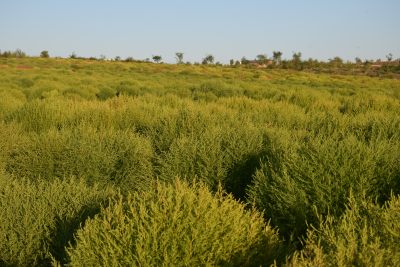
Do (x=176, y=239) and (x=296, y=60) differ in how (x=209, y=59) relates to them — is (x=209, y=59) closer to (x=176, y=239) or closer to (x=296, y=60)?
(x=296, y=60)

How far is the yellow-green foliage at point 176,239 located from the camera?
3.08 meters

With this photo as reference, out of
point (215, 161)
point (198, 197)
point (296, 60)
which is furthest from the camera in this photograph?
point (296, 60)

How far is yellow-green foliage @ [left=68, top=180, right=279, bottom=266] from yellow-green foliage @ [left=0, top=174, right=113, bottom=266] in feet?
2.85

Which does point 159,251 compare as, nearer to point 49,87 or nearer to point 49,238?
point 49,238

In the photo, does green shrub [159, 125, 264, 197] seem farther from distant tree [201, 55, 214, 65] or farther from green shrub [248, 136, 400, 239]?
distant tree [201, 55, 214, 65]

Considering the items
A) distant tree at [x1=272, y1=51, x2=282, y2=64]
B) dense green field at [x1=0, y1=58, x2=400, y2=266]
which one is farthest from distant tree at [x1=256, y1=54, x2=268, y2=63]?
dense green field at [x1=0, y1=58, x2=400, y2=266]

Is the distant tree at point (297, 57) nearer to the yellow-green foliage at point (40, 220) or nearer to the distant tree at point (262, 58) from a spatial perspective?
the distant tree at point (262, 58)

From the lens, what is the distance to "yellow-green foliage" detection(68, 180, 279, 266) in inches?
121

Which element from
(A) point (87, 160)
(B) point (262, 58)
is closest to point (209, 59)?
(B) point (262, 58)

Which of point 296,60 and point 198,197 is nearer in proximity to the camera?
point 198,197

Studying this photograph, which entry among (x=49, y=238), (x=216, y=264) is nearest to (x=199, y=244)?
(x=216, y=264)

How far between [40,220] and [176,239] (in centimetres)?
170

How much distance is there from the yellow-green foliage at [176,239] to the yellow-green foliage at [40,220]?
2.85 feet

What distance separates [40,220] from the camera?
419 centimetres
